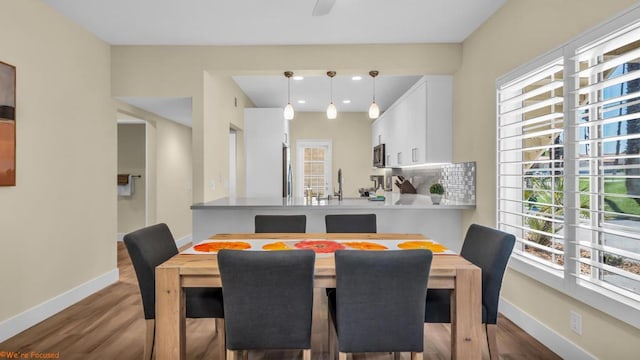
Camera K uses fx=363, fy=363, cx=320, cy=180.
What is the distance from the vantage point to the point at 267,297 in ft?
5.28

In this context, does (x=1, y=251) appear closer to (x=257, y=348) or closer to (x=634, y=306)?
(x=257, y=348)

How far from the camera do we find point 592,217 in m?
2.06

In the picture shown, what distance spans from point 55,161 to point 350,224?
256 cm

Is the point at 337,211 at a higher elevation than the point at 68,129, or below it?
below

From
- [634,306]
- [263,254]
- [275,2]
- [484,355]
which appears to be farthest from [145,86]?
[634,306]

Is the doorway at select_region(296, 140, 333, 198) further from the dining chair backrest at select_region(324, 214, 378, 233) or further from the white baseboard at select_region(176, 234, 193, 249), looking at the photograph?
the dining chair backrest at select_region(324, 214, 378, 233)

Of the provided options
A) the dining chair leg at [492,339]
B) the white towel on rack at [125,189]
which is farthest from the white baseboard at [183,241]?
the dining chair leg at [492,339]

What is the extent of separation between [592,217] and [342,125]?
574 centimetres

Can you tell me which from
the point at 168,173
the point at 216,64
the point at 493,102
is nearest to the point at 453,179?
the point at 493,102

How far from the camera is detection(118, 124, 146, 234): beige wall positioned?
22.0 ft

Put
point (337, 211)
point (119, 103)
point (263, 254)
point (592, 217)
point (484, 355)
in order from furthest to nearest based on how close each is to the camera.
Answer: point (119, 103) → point (337, 211) → point (484, 355) → point (592, 217) → point (263, 254)

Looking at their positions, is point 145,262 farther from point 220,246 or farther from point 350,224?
point 350,224

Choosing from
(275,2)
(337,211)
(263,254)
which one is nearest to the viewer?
(263,254)

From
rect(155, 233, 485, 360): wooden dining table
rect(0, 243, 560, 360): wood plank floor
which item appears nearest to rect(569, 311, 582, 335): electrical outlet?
rect(0, 243, 560, 360): wood plank floor
